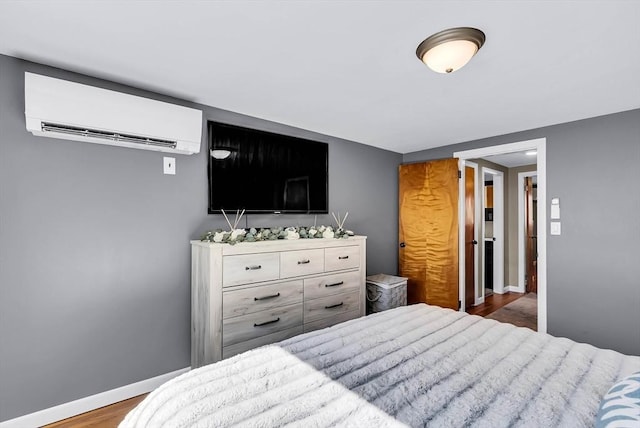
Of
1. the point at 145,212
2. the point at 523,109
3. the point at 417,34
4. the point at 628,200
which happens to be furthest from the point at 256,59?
the point at 628,200

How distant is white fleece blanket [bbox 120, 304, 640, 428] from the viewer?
97 centimetres

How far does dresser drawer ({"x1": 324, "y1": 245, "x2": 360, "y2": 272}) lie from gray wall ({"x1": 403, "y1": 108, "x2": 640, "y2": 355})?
6.62 feet

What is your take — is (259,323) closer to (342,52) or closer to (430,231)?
(342,52)

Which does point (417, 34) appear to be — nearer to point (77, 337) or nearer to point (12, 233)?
point (12, 233)

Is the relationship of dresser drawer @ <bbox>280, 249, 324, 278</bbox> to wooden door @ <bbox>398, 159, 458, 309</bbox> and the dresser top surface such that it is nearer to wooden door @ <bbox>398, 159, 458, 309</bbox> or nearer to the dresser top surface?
the dresser top surface

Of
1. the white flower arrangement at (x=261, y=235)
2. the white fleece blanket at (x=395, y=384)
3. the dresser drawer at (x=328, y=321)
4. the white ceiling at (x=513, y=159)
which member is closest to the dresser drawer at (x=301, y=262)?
the white flower arrangement at (x=261, y=235)

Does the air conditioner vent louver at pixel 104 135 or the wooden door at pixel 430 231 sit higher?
the air conditioner vent louver at pixel 104 135

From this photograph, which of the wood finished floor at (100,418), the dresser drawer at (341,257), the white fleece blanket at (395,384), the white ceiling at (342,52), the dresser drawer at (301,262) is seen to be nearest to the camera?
the white fleece blanket at (395,384)

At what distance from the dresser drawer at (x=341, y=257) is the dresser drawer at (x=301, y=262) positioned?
75 mm

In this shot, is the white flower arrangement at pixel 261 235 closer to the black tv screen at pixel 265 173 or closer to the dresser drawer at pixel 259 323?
the black tv screen at pixel 265 173

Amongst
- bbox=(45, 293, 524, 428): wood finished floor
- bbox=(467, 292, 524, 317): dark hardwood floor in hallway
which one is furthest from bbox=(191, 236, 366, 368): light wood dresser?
bbox=(467, 292, 524, 317): dark hardwood floor in hallway

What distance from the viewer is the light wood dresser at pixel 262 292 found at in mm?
2236

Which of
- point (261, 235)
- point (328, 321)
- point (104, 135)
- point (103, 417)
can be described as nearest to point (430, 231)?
point (328, 321)

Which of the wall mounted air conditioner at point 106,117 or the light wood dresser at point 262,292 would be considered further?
the light wood dresser at point 262,292
